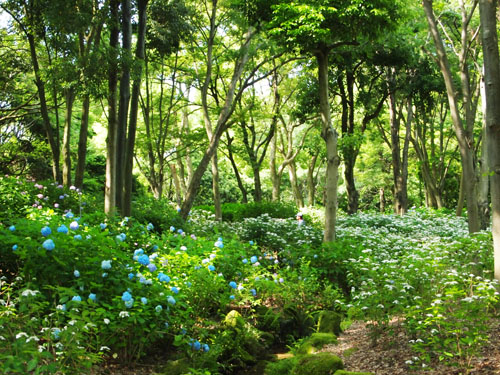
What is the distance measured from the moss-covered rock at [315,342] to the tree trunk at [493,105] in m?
1.95

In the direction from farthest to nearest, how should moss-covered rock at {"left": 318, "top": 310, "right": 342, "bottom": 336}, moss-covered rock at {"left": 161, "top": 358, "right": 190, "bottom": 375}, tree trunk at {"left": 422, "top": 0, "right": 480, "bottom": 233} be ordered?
1. tree trunk at {"left": 422, "top": 0, "right": 480, "bottom": 233}
2. moss-covered rock at {"left": 318, "top": 310, "right": 342, "bottom": 336}
3. moss-covered rock at {"left": 161, "top": 358, "right": 190, "bottom": 375}

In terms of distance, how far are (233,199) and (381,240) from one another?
84.0 feet

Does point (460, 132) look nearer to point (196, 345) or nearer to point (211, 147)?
point (211, 147)

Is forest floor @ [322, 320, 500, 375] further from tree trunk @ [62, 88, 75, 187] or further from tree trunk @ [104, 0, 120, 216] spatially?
tree trunk @ [62, 88, 75, 187]

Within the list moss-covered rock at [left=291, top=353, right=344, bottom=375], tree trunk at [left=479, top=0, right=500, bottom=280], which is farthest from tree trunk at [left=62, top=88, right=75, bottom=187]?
tree trunk at [left=479, top=0, right=500, bottom=280]

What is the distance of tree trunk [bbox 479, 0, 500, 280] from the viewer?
485 centimetres

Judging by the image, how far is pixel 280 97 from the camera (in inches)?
861

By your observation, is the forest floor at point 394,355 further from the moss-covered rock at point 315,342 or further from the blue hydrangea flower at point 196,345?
the blue hydrangea flower at point 196,345

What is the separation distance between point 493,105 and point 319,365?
3.25 metres

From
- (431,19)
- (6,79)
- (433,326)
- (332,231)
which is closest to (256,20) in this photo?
(431,19)

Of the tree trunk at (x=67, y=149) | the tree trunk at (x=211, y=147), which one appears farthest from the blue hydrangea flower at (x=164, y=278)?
the tree trunk at (x=67, y=149)

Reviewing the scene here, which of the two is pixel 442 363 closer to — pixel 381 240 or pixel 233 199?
pixel 381 240

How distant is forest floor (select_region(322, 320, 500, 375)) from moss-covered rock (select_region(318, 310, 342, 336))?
22cm

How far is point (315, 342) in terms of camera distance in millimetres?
5238
